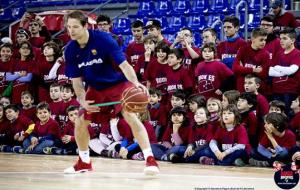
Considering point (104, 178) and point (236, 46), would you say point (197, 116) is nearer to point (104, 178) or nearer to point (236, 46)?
point (236, 46)

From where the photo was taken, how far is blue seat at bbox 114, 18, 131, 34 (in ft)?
55.9

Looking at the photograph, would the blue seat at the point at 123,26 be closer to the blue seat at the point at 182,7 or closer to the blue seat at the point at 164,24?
the blue seat at the point at 164,24

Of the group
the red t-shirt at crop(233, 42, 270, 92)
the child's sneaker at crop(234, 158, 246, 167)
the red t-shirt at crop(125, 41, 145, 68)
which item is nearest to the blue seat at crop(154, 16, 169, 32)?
the red t-shirt at crop(125, 41, 145, 68)

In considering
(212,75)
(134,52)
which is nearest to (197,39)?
(134,52)

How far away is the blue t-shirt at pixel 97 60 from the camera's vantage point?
8.60 m

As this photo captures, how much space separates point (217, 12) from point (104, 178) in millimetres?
8036

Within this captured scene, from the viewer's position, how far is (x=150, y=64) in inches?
494

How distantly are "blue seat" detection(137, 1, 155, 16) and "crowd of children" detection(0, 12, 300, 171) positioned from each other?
10.7 ft

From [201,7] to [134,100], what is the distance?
8.19 metres

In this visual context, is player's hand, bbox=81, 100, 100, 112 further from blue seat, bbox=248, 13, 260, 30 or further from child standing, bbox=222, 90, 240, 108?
blue seat, bbox=248, 13, 260, 30

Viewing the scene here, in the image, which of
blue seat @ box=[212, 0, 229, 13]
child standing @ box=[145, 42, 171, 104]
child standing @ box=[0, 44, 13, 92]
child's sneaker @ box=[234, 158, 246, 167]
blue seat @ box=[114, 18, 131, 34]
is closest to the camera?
child's sneaker @ box=[234, 158, 246, 167]

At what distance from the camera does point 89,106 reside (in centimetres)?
862

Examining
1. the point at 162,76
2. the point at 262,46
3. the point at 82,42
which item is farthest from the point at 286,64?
the point at 82,42

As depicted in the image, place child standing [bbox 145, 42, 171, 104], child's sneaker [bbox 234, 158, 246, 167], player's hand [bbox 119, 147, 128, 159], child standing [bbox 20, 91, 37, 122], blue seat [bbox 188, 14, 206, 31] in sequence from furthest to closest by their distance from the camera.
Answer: blue seat [bbox 188, 14, 206, 31] → child standing [bbox 20, 91, 37, 122] → child standing [bbox 145, 42, 171, 104] → player's hand [bbox 119, 147, 128, 159] → child's sneaker [bbox 234, 158, 246, 167]
